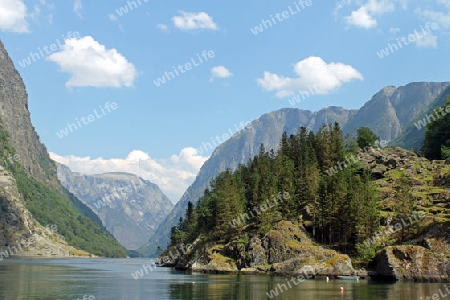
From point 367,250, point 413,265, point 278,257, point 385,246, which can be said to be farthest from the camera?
point 278,257

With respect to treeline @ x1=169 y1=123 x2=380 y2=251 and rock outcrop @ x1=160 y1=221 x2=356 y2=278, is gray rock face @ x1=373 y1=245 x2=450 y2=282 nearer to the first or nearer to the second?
rock outcrop @ x1=160 y1=221 x2=356 y2=278

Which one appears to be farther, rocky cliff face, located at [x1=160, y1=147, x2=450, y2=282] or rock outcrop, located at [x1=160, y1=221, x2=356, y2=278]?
rock outcrop, located at [x1=160, y1=221, x2=356, y2=278]

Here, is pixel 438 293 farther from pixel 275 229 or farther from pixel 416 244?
pixel 275 229

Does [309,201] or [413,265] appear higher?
[309,201]

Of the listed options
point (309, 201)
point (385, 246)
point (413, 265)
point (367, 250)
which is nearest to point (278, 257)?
point (309, 201)

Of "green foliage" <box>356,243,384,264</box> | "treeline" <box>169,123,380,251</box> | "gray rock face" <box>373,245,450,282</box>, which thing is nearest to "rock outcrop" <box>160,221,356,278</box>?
"green foliage" <box>356,243,384,264</box>

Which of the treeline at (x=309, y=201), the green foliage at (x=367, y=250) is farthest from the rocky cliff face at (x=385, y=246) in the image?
the treeline at (x=309, y=201)

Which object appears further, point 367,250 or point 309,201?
point 309,201

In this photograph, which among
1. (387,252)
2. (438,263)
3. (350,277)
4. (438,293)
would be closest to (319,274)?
(350,277)

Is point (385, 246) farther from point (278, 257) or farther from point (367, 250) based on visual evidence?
point (278, 257)

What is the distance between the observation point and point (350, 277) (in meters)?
124

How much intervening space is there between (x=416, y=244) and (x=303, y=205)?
51.0 meters

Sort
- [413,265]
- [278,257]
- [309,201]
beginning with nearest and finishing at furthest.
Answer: [413,265]
[278,257]
[309,201]

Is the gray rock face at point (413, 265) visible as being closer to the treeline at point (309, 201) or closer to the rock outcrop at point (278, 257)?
the rock outcrop at point (278, 257)
